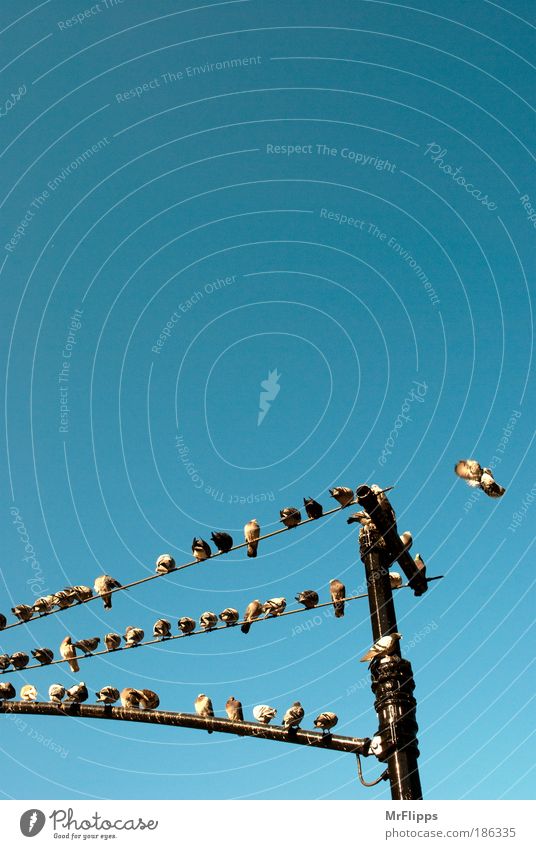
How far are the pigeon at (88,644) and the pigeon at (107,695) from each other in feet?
7.02

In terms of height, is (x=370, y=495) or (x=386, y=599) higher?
(x=370, y=495)

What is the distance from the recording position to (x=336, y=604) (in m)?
10.4

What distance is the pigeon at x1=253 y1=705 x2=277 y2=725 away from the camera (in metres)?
11.1

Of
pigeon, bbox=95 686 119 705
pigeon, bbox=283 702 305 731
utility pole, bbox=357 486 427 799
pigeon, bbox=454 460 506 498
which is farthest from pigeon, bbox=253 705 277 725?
pigeon, bbox=454 460 506 498

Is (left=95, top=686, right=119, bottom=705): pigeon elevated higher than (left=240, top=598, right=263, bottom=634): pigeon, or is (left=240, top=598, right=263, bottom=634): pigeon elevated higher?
(left=240, top=598, right=263, bottom=634): pigeon

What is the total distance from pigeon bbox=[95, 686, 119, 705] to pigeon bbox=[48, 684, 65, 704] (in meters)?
0.82

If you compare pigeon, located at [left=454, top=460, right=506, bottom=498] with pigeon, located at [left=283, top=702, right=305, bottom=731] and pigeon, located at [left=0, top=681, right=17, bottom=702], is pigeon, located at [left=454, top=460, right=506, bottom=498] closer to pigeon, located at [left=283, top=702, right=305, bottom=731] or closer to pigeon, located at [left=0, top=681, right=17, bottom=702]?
pigeon, located at [left=283, top=702, right=305, bottom=731]

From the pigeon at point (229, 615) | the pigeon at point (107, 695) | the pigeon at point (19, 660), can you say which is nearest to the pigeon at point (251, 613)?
the pigeon at point (229, 615)

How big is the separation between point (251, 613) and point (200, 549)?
4.42 feet

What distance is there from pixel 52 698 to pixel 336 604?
5101 millimetres

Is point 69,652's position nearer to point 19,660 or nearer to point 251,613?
point 19,660
